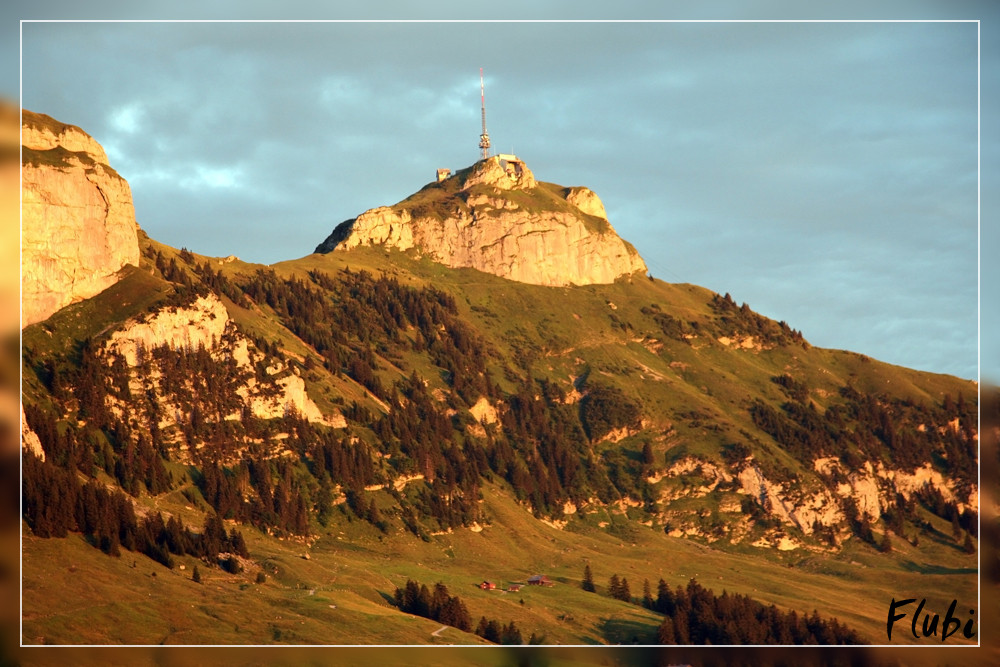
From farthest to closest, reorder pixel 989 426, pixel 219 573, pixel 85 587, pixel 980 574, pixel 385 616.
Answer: pixel 219 573, pixel 385 616, pixel 85 587, pixel 980 574, pixel 989 426

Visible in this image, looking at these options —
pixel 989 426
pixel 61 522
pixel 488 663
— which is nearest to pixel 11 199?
pixel 989 426

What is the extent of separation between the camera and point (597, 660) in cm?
16250

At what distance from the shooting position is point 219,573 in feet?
610

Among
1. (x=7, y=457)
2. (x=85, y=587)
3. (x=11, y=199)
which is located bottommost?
(x=85, y=587)

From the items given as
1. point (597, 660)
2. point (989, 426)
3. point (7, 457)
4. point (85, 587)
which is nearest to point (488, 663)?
point (597, 660)

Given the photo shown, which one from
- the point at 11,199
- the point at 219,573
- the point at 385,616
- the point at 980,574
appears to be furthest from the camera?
the point at 219,573

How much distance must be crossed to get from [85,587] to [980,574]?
4481 inches

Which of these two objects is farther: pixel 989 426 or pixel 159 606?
pixel 159 606

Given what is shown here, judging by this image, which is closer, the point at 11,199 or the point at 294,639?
the point at 11,199

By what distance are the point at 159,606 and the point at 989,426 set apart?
112951 millimetres

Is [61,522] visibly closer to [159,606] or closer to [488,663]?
[159,606]

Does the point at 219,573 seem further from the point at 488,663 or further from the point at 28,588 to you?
the point at 488,663

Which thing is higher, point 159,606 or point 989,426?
point 989,426

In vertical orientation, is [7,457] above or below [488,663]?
above
